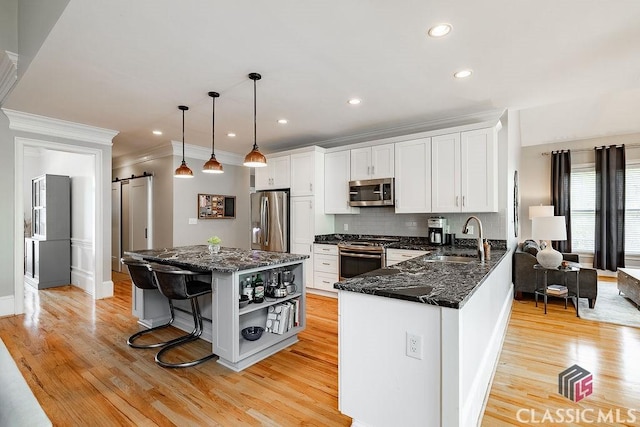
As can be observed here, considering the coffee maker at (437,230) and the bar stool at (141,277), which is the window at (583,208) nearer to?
the coffee maker at (437,230)

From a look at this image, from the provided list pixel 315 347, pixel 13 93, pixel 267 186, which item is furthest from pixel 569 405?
pixel 13 93

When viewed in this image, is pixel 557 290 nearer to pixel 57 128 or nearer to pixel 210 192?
pixel 210 192

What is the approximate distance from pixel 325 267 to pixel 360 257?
2.21 ft

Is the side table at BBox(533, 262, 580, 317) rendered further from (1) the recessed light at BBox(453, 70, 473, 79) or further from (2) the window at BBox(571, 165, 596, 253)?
(2) the window at BBox(571, 165, 596, 253)

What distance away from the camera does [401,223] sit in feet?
16.0

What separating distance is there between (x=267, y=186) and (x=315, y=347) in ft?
10.7

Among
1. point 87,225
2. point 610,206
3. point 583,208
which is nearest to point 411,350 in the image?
point 87,225

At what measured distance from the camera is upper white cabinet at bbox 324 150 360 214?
4.99m

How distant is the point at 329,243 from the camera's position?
4863 mm

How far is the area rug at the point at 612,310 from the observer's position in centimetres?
359

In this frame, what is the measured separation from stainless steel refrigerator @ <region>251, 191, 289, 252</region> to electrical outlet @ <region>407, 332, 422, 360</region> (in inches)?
147

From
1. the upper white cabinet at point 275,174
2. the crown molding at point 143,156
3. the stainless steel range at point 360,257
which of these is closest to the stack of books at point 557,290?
the stainless steel range at point 360,257

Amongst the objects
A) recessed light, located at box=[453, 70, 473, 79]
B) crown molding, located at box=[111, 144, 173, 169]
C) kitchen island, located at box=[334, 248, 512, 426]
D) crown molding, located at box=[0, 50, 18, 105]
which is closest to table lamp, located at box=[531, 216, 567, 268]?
recessed light, located at box=[453, 70, 473, 79]

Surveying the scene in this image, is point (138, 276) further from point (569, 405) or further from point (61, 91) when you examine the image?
point (569, 405)
